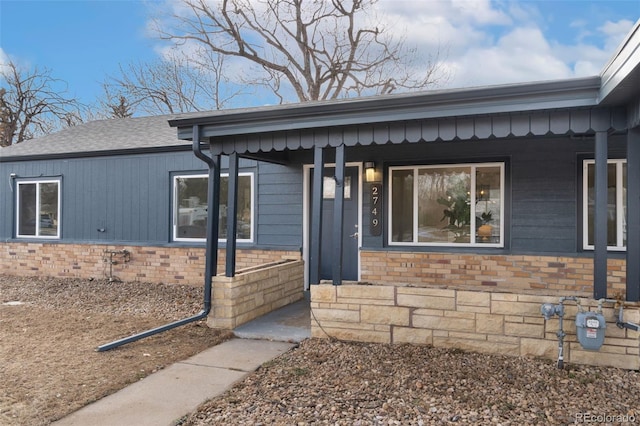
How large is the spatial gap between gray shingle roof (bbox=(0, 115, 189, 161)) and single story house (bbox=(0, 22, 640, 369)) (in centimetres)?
8

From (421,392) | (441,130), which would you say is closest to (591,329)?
(421,392)

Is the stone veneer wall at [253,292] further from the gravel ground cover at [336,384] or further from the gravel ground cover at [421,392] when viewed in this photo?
the gravel ground cover at [421,392]

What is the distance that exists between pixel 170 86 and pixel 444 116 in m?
19.3

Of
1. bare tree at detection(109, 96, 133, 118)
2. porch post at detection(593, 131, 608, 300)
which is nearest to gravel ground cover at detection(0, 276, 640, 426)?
porch post at detection(593, 131, 608, 300)

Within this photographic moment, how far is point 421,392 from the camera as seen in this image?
3.21 meters

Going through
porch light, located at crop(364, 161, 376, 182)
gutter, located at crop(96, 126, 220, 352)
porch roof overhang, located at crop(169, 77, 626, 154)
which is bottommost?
gutter, located at crop(96, 126, 220, 352)

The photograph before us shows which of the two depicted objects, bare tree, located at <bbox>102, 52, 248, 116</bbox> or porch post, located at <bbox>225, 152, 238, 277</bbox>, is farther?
bare tree, located at <bbox>102, 52, 248, 116</bbox>

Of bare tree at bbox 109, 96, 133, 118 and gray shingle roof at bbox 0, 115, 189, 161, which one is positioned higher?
bare tree at bbox 109, 96, 133, 118

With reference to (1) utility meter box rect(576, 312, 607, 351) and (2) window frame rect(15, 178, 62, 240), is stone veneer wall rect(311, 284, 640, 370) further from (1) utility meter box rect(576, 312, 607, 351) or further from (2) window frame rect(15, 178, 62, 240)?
(2) window frame rect(15, 178, 62, 240)

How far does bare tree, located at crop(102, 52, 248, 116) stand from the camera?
2027cm

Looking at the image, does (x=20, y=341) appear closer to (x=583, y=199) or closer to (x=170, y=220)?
(x=170, y=220)

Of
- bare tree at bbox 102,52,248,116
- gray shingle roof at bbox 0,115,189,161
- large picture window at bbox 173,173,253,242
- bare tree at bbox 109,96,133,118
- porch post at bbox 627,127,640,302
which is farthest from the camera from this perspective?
bare tree at bbox 109,96,133,118

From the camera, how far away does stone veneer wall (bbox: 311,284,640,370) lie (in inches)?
144

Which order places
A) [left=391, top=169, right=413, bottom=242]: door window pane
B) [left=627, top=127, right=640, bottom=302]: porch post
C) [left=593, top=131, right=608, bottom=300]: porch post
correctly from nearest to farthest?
[left=627, top=127, right=640, bottom=302]: porch post < [left=593, top=131, right=608, bottom=300]: porch post < [left=391, top=169, right=413, bottom=242]: door window pane
